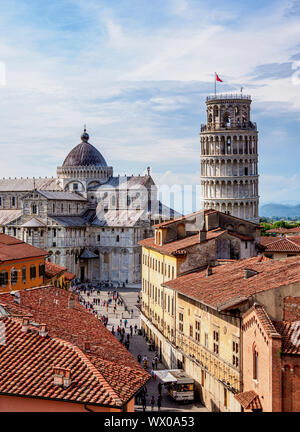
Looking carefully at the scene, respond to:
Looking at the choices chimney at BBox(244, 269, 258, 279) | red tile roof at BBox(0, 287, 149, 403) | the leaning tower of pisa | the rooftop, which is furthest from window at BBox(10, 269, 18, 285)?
the leaning tower of pisa

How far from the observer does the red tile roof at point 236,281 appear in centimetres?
2502

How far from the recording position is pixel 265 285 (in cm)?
2509

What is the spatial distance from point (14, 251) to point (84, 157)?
215 ft

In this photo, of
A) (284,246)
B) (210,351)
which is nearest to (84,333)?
(210,351)

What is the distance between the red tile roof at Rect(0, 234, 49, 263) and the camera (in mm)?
39203

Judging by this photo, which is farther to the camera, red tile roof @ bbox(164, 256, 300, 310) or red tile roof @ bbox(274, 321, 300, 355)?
red tile roof @ bbox(164, 256, 300, 310)

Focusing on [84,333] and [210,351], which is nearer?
[84,333]

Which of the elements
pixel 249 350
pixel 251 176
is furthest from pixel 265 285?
pixel 251 176

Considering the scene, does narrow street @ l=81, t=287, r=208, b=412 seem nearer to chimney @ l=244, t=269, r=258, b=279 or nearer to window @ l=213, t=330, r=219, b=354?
window @ l=213, t=330, r=219, b=354

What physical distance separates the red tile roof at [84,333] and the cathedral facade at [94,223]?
5614 cm

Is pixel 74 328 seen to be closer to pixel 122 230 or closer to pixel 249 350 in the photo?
pixel 249 350

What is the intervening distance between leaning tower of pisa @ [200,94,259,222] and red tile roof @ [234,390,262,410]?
72.7m

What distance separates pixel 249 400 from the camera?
2250 cm

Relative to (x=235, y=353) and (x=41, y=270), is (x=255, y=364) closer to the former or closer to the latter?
(x=235, y=353)
